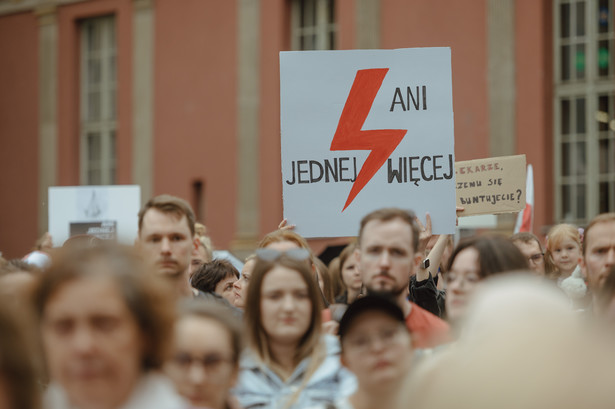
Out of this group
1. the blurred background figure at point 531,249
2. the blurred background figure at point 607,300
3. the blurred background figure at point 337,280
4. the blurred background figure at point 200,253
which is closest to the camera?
the blurred background figure at point 607,300

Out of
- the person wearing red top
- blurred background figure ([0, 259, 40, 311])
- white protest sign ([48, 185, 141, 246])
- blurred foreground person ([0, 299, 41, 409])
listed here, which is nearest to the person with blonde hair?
the person wearing red top

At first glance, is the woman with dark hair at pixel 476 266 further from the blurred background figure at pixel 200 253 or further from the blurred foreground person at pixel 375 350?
the blurred background figure at pixel 200 253

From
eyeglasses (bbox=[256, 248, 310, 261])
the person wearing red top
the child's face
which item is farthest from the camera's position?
the child's face

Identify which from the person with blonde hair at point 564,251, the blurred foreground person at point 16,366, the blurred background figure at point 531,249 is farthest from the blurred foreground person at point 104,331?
the person with blonde hair at point 564,251

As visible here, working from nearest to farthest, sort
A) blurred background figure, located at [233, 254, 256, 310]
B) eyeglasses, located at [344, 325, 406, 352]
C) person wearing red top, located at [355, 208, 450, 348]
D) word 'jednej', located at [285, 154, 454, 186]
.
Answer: eyeglasses, located at [344, 325, 406, 352] < person wearing red top, located at [355, 208, 450, 348] < word 'jednej', located at [285, 154, 454, 186] < blurred background figure, located at [233, 254, 256, 310]

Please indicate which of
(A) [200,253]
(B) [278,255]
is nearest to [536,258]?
(A) [200,253]

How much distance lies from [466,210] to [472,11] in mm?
10512

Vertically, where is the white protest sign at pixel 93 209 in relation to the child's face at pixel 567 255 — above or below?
above

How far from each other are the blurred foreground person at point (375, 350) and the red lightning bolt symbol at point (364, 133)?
2757 mm

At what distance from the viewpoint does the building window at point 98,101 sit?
22094 millimetres

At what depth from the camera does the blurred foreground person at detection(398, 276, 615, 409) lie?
1.58m

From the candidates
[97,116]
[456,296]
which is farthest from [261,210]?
[456,296]

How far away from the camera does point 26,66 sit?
22922 millimetres

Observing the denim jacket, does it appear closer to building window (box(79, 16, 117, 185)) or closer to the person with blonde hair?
the person with blonde hair
